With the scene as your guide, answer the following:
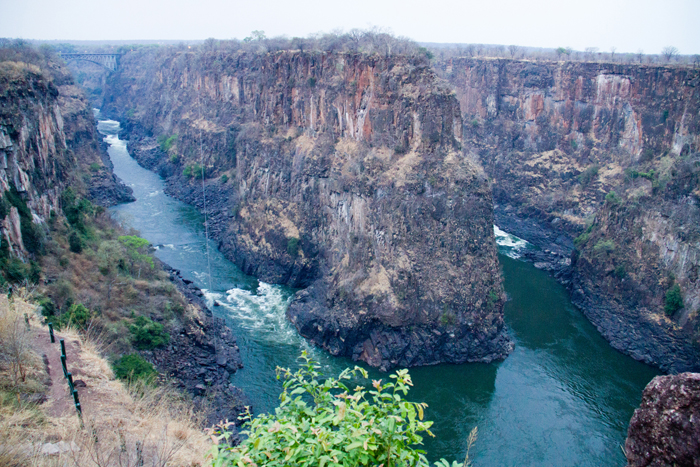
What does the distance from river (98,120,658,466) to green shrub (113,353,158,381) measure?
19.8 ft

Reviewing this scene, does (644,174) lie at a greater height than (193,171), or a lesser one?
greater

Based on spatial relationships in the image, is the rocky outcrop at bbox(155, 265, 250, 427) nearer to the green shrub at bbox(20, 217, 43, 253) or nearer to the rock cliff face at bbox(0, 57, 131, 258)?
the green shrub at bbox(20, 217, 43, 253)

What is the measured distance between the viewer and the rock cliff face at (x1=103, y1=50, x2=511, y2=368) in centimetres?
3139

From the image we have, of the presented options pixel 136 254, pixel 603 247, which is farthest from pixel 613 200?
pixel 136 254

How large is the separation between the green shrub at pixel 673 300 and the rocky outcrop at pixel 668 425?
31.7 metres

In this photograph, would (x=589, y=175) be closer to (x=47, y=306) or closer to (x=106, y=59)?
(x=47, y=306)

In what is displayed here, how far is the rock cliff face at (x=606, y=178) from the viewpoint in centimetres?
3412

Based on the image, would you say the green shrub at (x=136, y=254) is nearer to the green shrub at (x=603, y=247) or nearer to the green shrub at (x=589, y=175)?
the green shrub at (x=603, y=247)

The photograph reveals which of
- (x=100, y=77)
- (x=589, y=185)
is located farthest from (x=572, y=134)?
(x=100, y=77)

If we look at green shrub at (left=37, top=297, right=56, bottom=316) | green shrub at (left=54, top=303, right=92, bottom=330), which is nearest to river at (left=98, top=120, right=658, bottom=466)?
green shrub at (left=54, top=303, right=92, bottom=330)

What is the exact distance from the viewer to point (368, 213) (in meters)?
34.5

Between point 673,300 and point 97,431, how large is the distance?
35.4 meters

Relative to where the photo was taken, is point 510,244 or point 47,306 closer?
point 47,306

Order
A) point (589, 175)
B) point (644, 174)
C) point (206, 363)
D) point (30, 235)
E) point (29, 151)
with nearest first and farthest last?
point (30, 235), point (206, 363), point (29, 151), point (644, 174), point (589, 175)
